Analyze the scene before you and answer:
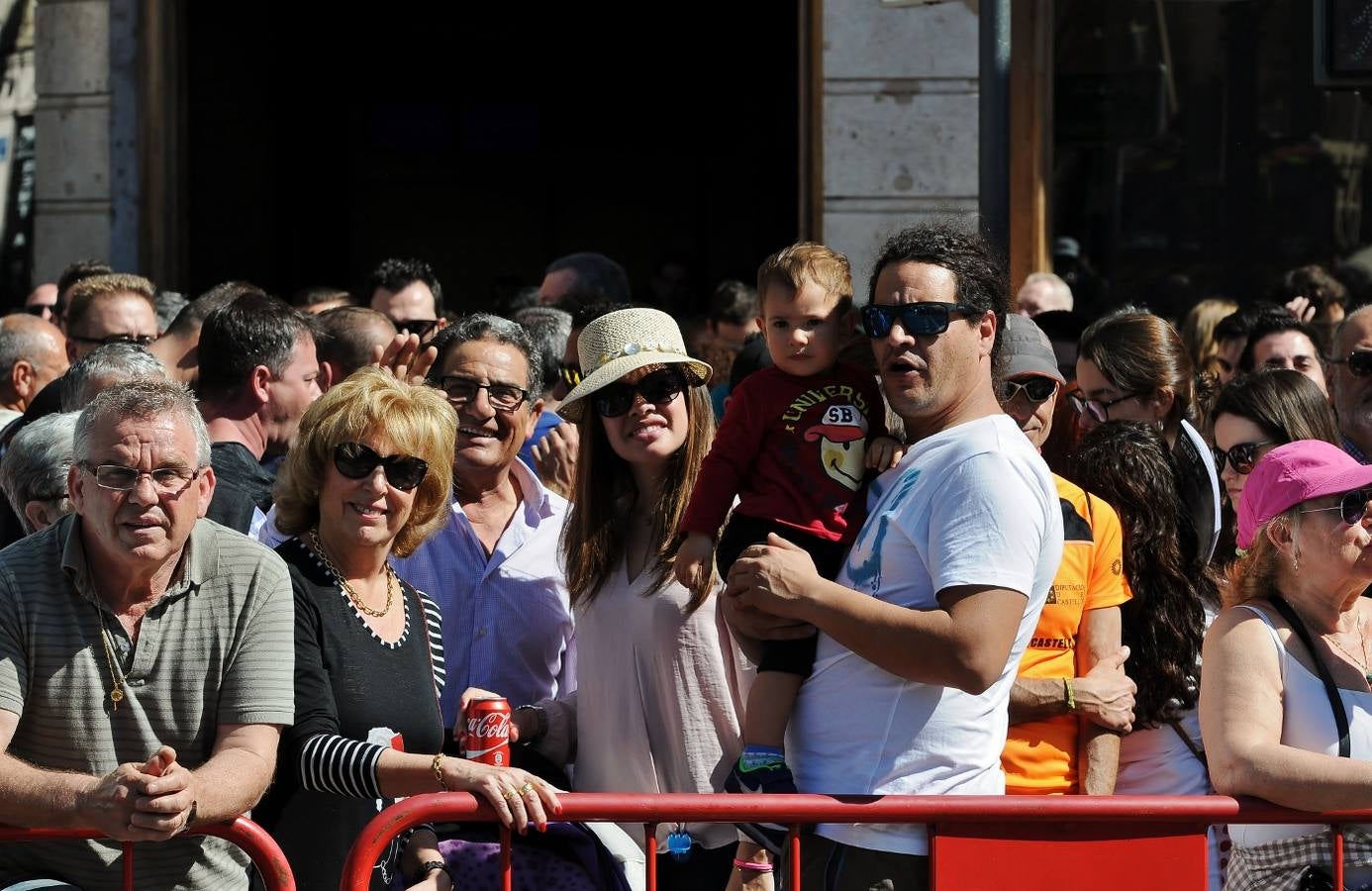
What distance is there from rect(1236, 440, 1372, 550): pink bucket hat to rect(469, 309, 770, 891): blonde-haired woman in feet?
4.35

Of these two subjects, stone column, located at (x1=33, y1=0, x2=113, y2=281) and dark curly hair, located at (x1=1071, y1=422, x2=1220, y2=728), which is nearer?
dark curly hair, located at (x1=1071, y1=422, x2=1220, y2=728)

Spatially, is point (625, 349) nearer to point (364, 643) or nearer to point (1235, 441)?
point (364, 643)

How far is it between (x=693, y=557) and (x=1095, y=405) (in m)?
1.97

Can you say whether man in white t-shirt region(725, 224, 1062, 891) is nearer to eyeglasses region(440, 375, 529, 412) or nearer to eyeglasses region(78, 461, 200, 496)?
eyeglasses region(78, 461, 200, 496)

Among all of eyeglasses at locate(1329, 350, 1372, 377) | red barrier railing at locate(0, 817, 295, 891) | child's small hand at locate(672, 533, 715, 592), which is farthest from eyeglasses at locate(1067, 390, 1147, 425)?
red barrier railing at locate(0, 817, 295, 891)

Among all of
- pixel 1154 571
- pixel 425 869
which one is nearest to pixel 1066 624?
pixel 1154 571

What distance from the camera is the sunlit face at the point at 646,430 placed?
469cm

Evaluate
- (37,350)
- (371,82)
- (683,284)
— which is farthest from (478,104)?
(37,350)

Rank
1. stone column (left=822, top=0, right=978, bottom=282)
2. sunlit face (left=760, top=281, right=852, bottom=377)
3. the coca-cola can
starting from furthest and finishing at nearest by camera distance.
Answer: stone column (left=822, top=0, right=978, bottom=282) < sunlit face (left=760, top=281, right=852, bottom=377) < the coca-cola can

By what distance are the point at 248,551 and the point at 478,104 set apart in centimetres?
1382

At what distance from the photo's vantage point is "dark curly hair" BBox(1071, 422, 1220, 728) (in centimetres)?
486

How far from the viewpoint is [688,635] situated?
453 centimetres

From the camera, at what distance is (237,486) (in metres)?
5.22

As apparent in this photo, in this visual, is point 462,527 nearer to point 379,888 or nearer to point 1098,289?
point 379,888
